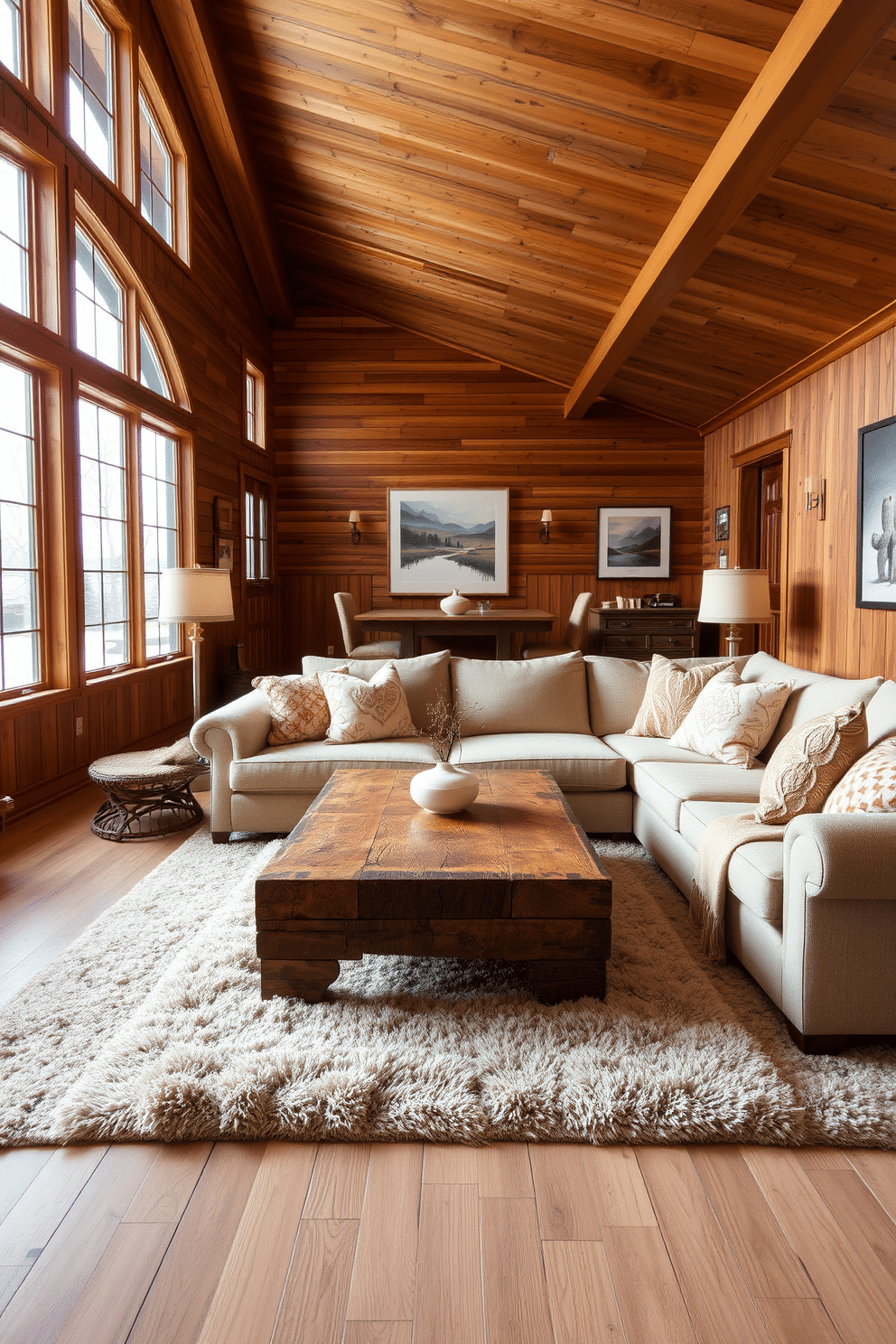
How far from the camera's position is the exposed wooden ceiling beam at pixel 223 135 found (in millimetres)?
5055

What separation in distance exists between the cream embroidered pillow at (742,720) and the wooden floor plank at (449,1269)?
2287 millimetres

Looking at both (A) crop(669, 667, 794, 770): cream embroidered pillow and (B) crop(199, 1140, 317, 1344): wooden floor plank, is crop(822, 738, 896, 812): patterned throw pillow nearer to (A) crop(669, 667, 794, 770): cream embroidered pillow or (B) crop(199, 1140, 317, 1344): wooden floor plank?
(A) crop(669, 667, 794, 770): cream embroidered pillow

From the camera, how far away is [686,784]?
312 centimetres

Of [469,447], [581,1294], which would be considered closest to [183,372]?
[469,447]

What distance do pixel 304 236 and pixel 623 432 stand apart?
11.6 feet

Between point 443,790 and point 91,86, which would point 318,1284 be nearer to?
point 443,790

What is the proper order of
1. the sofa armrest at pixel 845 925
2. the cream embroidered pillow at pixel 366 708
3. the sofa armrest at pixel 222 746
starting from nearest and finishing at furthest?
the sofa armrest at pixel 845 925
the sofa armrest at pixel 222 746
the cream embroidered pillow at pixel 366 708

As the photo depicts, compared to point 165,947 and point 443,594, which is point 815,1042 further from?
point 443,594

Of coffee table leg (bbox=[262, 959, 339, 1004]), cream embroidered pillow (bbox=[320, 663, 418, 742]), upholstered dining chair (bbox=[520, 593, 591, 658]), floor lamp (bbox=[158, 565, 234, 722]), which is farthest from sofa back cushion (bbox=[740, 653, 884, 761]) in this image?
upholstered dining chair (bbox=[520, 593, 591, 658])

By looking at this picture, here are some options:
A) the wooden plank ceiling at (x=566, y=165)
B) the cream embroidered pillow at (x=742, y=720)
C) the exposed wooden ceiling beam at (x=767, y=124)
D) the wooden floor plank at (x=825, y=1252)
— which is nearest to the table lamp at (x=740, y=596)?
the cream embroidered pillow at (x=742, y=720)

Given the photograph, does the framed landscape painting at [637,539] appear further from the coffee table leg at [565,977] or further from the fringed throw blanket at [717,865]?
the coffee table leg at [565,977]

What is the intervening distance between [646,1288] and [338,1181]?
590 mm

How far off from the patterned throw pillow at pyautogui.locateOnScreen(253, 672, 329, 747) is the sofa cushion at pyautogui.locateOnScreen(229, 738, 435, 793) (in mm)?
196

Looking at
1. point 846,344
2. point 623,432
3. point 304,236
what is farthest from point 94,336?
point 623,432
